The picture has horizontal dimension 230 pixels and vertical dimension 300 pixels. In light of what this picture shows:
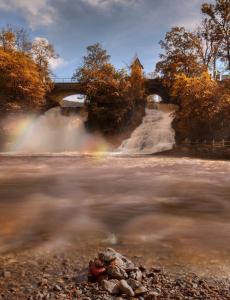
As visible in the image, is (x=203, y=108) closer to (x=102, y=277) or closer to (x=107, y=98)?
(x=107, y=98)

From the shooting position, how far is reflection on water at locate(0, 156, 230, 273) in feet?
20.5

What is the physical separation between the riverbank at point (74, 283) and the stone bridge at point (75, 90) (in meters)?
44.7

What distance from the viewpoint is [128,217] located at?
338 inches

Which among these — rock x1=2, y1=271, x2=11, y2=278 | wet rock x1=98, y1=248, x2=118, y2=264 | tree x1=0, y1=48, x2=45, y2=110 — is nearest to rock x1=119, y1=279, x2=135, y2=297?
wet rock x1=98, y1=248, x2=118, y2=264

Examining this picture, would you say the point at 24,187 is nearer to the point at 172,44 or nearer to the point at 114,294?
the point at 114,294

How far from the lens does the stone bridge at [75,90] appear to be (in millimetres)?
49812

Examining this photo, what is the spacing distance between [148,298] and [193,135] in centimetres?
3005

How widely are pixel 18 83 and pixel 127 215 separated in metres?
35.9

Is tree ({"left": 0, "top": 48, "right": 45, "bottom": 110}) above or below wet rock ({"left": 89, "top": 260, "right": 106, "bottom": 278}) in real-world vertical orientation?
above

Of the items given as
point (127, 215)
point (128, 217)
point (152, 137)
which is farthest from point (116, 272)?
point (152, 137)

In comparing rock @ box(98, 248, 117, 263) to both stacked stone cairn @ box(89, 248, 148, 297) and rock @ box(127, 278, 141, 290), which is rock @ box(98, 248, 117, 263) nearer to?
stacked stone cairn @ box(89, 248, 148, 297)

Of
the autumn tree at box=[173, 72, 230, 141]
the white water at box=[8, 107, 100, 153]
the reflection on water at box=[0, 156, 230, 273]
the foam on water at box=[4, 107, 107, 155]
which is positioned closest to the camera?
the reflection on water at box=[0, 156, 230, 273]

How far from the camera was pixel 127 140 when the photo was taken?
37.8m

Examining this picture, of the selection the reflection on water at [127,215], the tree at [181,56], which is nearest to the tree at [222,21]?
the tree at [181,56]
